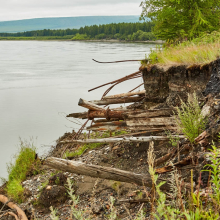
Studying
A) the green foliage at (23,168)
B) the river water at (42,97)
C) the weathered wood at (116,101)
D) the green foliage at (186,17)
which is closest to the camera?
the green foliage at (23,168)

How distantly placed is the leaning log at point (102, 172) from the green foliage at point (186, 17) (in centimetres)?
1242

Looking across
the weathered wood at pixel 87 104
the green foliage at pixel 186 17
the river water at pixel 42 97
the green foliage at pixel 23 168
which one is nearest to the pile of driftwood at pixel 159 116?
the weathered wood at pixel 87 104

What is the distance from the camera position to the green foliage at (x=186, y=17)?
16172 mm

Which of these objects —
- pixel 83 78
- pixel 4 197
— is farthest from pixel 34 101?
pixel 4 197

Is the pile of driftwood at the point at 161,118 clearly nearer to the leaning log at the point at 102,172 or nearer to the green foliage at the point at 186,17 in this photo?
the leaning log at the point at 102,172

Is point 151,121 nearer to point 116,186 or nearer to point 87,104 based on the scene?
point 116,186

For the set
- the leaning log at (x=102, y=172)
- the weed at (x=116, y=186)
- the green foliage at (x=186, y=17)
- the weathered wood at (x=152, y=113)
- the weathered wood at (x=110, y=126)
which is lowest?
the weed at (x=116, y=186)

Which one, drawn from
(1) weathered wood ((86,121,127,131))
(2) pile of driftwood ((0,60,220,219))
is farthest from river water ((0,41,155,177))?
(2) pile of driftwood ((0,60,220,219))

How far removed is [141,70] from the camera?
29.3 feet

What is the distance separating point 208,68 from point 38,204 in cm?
549

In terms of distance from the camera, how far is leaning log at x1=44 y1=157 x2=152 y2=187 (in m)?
4.70

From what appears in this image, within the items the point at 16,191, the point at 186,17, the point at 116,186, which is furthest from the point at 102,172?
the point at 186,17

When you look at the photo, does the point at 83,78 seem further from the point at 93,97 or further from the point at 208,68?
the point at 208,68

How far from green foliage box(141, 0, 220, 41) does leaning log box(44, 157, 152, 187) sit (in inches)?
489
